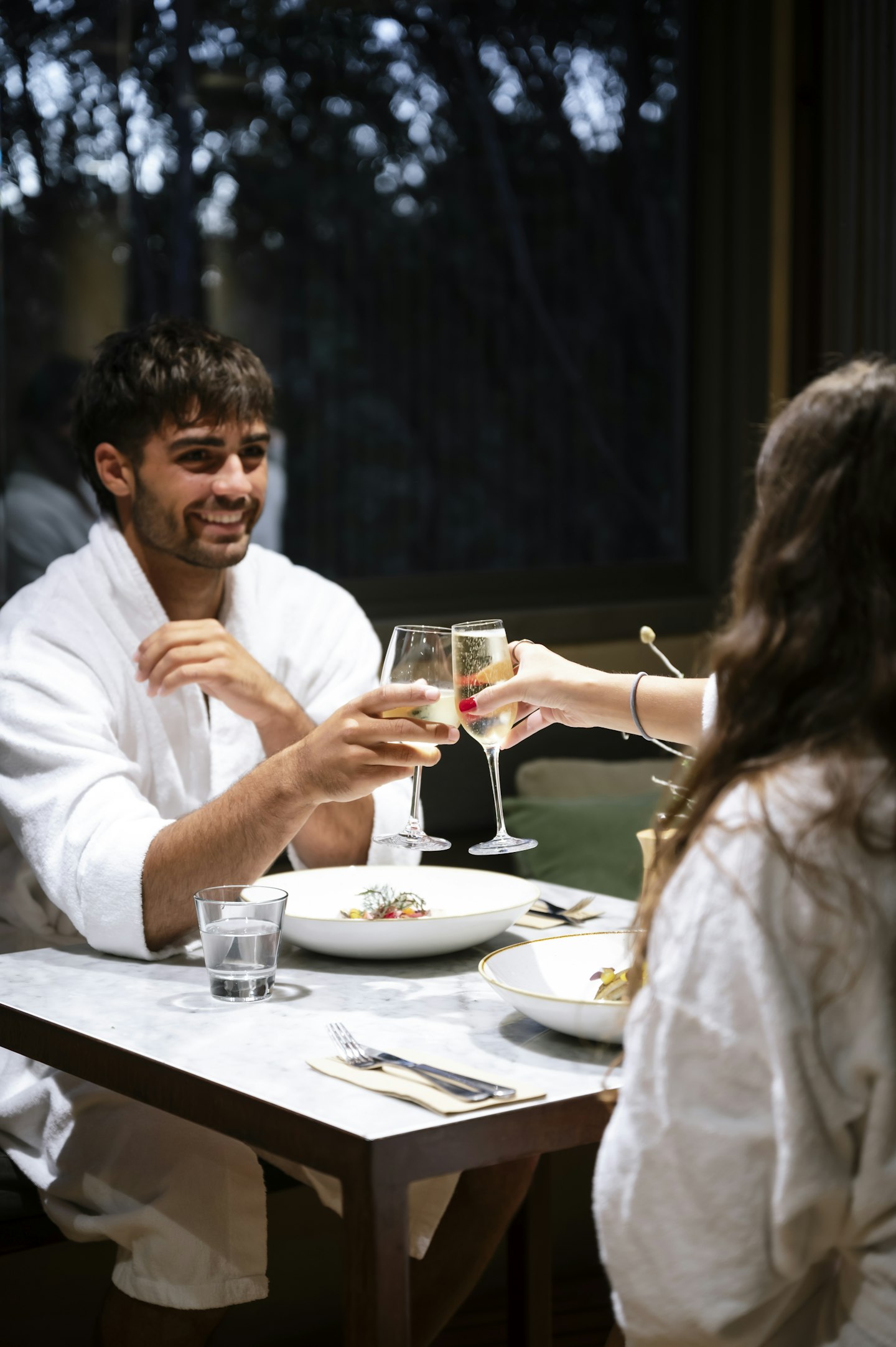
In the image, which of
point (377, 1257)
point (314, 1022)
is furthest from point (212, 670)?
point (377, 1257)

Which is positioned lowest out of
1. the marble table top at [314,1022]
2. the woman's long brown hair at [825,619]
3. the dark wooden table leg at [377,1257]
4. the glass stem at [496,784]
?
the dark wooden table leg at [377,1257]

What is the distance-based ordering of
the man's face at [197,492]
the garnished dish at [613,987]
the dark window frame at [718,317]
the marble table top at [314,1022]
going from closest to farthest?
the marble table top at [314,1022] < the garnished dish at [613,987] < the man's face at [197,492] < the dark window frame at [718,317]

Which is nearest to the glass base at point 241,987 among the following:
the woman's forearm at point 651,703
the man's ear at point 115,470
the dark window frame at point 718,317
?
the woman's forearm at point 651,703

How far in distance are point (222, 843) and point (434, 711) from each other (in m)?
0.30

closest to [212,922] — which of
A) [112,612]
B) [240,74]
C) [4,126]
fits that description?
[112,612]

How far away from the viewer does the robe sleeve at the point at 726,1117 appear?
934 mm

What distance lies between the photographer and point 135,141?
3.36 m

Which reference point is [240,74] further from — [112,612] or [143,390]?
[112,612]

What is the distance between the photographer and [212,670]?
1.99m

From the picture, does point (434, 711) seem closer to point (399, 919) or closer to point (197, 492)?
point (399, 919)

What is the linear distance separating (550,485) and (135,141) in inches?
54.3

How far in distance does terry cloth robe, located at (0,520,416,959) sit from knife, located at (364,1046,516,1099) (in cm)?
48

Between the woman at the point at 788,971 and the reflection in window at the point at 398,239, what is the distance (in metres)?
2.57

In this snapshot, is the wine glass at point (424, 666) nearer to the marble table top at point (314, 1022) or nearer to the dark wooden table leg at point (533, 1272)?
the marble table top at point (314, 1022)
